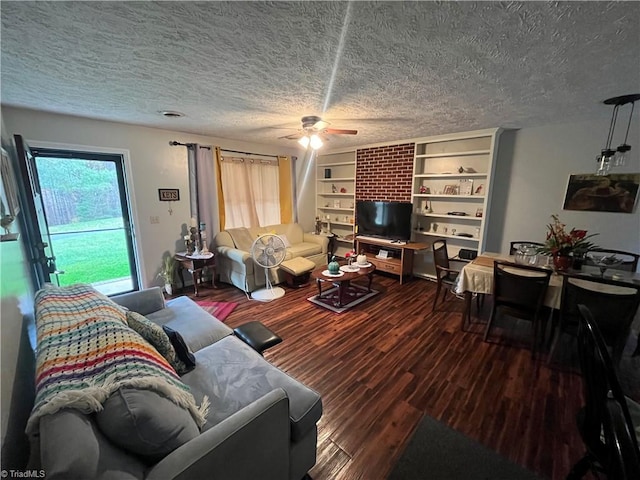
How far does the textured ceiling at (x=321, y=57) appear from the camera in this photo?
3.84ft

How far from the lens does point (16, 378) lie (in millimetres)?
1061

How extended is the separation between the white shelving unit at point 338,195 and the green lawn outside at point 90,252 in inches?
143

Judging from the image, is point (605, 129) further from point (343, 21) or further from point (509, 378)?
point (343, 21)

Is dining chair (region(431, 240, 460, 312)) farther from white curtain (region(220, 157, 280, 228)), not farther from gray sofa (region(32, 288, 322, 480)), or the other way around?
white curtain (region(220, 157, 280, 228))

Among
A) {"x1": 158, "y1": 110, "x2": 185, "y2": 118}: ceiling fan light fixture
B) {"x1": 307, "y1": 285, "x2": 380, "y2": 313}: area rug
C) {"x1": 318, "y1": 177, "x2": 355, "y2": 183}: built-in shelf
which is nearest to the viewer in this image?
{"x1": 158, "y1": 110, "x2": 185, "y2": 118}: ceiling fan light fixture

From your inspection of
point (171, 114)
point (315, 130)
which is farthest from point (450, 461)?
point (171, 114)

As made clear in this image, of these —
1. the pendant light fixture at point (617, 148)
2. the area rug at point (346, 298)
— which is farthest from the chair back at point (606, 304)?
the area rug at point (346, 298)

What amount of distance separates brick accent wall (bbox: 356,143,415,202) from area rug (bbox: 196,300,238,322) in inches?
121

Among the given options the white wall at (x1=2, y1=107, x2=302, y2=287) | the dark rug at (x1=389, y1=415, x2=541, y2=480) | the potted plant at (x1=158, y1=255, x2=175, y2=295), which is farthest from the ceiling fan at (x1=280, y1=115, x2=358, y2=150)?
the dark rug at (x1=389, y1=415, x2=541, y2=480)

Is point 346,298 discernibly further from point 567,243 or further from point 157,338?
point 157,338

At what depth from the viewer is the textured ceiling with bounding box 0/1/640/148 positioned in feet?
3.84

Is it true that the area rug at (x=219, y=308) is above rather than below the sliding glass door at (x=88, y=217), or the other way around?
below

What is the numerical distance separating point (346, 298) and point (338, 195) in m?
2.64

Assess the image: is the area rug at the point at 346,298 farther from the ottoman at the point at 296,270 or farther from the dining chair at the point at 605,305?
the dining chair at the point at 605,305
